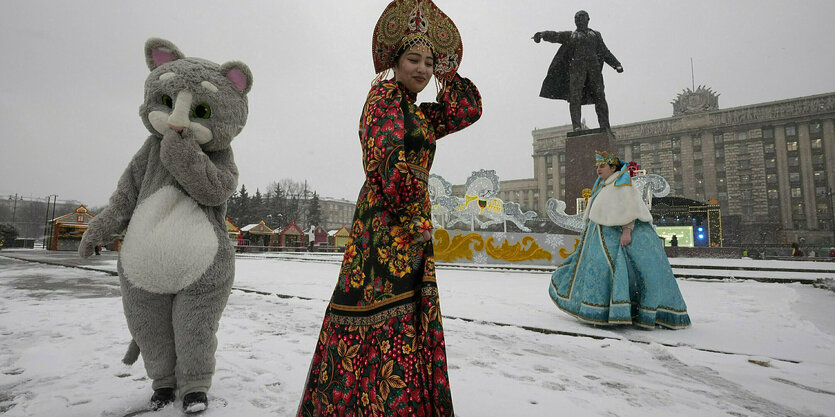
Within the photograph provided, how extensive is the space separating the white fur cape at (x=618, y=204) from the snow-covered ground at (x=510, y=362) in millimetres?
1174

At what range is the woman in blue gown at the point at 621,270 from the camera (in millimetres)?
4035

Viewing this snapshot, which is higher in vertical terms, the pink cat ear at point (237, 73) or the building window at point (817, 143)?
the building window at point (817, 143)

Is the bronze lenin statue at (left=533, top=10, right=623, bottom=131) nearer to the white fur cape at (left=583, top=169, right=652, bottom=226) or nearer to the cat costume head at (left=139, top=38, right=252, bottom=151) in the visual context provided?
the white fur cape at (left=583, top=169, right=652, bottom=226)

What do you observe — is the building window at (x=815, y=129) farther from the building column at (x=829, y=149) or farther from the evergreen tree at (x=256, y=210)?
the evergreen tree at (x=256, y=210)

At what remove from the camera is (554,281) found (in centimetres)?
481

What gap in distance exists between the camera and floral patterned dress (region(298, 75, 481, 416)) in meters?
1.47

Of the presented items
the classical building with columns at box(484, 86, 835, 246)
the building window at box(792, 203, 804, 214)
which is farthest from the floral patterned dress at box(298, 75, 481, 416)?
the building window at box(792, 203, 804, 214)

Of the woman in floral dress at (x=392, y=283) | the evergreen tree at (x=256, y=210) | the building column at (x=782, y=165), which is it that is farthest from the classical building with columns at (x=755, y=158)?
the woman in floral dress at (x=392, y=283)

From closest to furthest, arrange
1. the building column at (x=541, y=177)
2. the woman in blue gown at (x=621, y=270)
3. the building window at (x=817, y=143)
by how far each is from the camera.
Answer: the woman in blue gown at (x=621, y=270), the building window at (x=817, y=143), the building column at (x=541, y=177)

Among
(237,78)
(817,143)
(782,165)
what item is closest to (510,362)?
(237,78)

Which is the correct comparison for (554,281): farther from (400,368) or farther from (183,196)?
(183,196)

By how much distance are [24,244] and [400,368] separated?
4725 centimetres

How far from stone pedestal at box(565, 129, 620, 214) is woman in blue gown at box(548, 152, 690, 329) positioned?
7166 millimetres

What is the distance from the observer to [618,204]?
4258 millimetres
